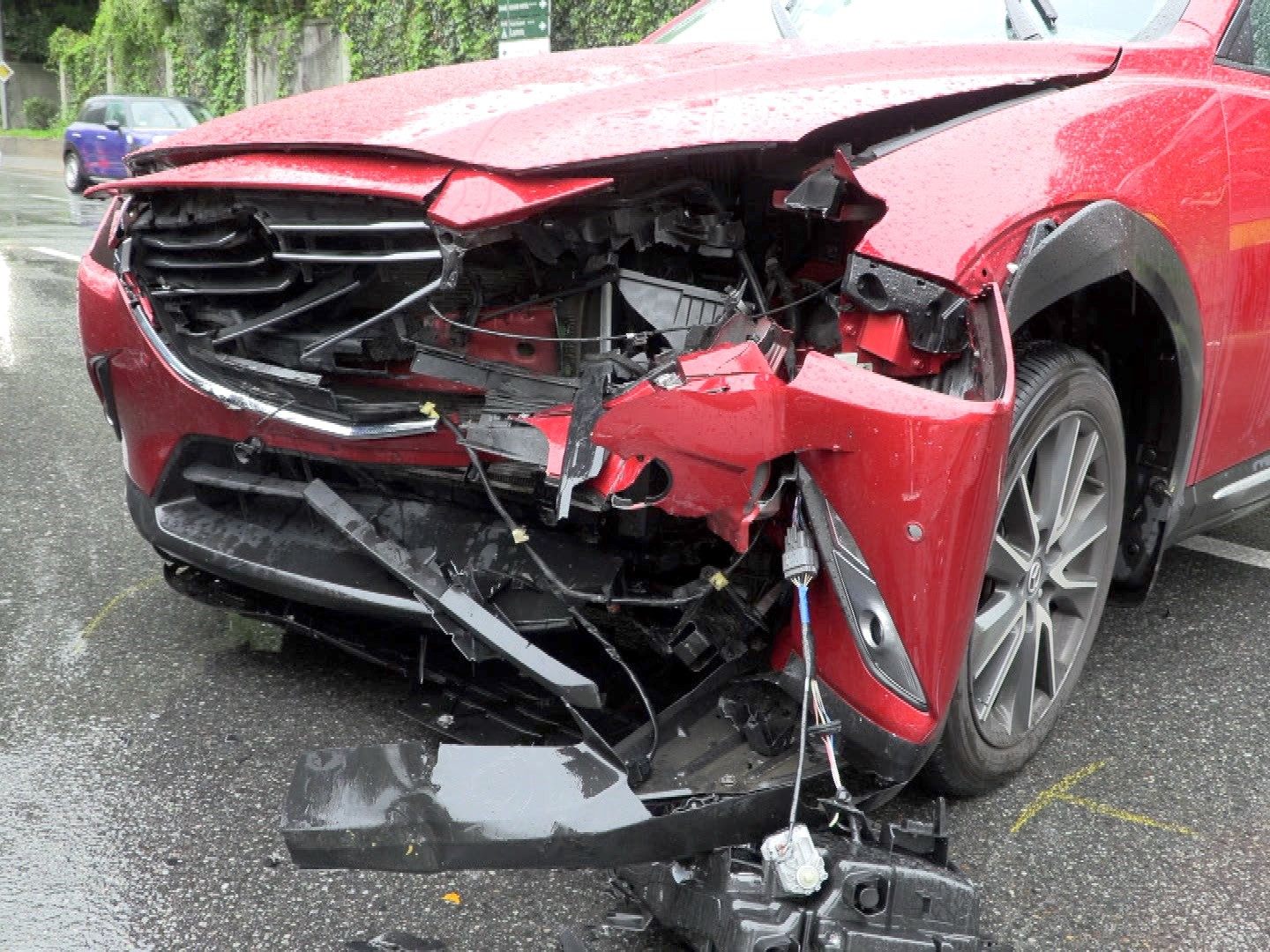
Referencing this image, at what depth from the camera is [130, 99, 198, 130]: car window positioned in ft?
59.0

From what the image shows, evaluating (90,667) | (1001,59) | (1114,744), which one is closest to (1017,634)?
(1114,744)

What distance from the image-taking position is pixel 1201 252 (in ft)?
8.42

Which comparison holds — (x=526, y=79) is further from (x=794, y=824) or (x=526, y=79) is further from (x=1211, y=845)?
(x=1211, y=845)

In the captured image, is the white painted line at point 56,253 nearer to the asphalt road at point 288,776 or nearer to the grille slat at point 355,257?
the asphalt road at point 288,776

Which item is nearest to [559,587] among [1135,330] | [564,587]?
[564,587]

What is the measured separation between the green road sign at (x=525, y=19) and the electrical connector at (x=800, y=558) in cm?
824

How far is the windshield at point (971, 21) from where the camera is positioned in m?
2.83

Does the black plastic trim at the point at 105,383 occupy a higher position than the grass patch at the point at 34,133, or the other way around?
the black plastic trim at the point at 105,383

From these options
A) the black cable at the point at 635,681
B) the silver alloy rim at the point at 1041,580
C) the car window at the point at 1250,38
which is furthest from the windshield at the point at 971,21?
the black cable at the point at 635,681

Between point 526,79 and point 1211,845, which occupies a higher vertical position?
point 526,79

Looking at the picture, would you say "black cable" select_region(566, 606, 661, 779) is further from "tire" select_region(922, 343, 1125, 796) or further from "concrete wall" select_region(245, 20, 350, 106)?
"concrete wall" select_region(245, 20, 350, 106)

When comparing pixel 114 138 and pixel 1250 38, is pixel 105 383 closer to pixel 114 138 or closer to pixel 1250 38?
pixel 1250 38

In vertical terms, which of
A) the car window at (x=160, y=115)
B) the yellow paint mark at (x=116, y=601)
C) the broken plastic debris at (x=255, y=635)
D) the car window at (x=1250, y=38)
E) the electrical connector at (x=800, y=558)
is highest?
the car window at (x=1250, y=38)

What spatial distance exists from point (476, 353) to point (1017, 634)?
1228 mm
